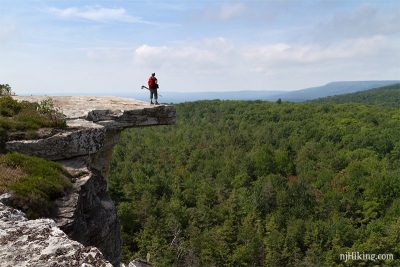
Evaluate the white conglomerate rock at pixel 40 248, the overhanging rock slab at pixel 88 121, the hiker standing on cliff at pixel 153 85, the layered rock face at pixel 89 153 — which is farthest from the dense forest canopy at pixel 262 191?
the white conglomerate rock at pixel 40 248

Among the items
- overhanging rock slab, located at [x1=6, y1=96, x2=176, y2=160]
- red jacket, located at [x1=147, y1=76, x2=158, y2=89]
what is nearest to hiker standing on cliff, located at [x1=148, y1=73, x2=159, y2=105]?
red jacket, located at [x1=147, y1=76, x2=158, y2=89]

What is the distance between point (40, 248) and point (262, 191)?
2704 inches

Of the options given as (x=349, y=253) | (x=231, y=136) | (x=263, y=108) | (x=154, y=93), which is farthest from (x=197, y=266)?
(x=263, y=108)

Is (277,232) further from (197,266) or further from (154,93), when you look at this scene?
(154,93)

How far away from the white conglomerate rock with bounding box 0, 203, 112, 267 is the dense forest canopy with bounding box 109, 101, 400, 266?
1723 inches

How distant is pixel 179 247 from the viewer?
55.2 metres

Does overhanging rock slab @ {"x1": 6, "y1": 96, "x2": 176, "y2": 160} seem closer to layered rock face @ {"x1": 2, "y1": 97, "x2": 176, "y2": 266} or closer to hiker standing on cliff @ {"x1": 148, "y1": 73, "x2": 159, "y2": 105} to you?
layered rock face @ {"x1": 2, "y1": 97, "x2": 176, "y2": 266}

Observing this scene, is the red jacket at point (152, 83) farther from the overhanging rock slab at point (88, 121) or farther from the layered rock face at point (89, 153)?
the layered rock face at point (89, 153)

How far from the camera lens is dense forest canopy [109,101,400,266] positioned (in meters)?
57.9

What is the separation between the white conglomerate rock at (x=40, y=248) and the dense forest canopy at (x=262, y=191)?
43.8 m

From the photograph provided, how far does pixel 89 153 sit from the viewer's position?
569 inches

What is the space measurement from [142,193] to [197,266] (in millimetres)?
22598

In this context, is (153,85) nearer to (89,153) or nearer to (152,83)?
(152,83)

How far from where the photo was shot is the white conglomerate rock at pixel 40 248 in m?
6.45
